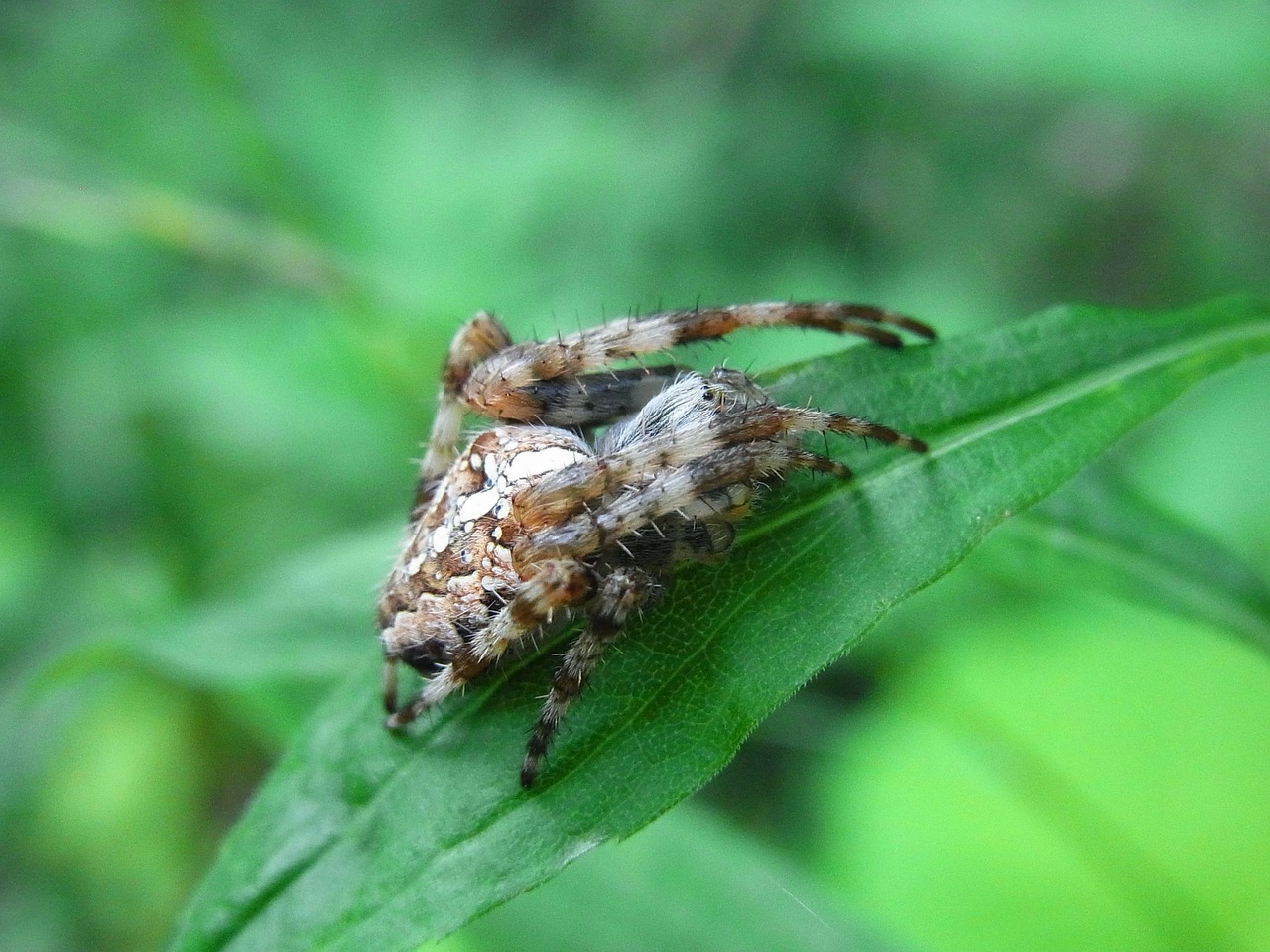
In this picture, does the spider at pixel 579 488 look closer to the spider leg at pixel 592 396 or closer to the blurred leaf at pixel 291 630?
the spider leg at pixel 592 396

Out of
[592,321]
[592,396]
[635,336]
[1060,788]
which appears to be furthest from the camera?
[592,321]

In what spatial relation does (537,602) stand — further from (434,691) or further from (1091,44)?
(1091,44)

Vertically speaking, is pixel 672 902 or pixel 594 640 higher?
pixel 594 640

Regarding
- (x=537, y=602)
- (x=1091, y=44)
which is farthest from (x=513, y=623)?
(x=1091, y=44)

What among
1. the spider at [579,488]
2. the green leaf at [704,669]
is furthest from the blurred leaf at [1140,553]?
the spider at [579,488]

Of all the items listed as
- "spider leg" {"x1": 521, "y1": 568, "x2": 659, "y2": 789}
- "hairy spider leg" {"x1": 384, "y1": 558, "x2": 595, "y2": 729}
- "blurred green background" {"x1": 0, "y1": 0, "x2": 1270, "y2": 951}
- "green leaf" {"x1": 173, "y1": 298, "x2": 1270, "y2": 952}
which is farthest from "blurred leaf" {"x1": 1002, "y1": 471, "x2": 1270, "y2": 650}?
"hairy spider leg" {"x1": 384, "y1": 558, "x2": 595, "y2": 729}

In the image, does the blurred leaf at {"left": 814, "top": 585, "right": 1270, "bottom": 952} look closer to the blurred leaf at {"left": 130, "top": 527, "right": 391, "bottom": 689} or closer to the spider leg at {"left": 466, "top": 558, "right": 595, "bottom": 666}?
the spider leg at {"left": 466, "top": 558, "right": 595, "bottom": 666}
